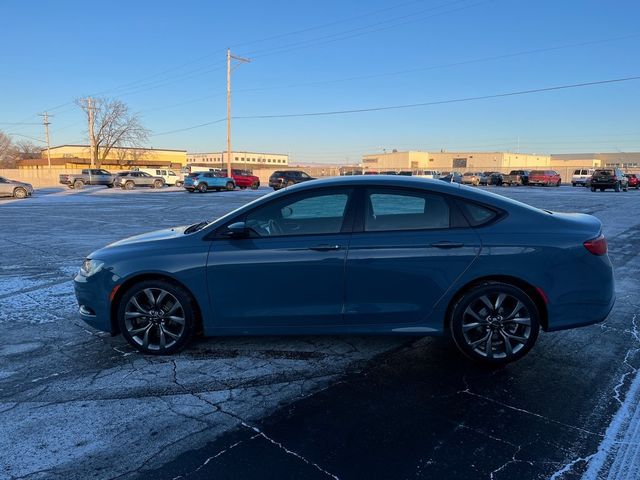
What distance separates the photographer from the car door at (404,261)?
3797 mm

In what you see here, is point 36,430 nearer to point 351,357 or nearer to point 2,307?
point 351,357

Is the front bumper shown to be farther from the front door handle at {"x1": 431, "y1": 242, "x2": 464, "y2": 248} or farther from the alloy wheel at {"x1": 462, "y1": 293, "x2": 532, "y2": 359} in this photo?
the alloy wheel at {"x1": 462, "y1": 293, "x2": 532, "y2": 359}

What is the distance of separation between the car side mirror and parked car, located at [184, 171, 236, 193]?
107 ft

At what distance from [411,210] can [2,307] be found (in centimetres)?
498

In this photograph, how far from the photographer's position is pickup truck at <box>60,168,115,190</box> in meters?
40.2

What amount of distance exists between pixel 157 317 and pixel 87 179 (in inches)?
1702

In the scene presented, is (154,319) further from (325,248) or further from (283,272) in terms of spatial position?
(325,248)

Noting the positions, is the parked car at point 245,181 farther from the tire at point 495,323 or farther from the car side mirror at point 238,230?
the tire at point 495,323

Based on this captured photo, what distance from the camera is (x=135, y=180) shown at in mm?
42281

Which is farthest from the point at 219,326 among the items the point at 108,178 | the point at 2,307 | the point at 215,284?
the point at 108,178

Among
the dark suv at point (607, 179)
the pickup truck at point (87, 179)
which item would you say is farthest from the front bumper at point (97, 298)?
the pickup truck at point (87, 179)

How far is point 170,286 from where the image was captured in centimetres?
403

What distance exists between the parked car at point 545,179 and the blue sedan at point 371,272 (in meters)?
48.1

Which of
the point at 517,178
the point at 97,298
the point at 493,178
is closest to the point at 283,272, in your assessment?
the point at 97,298
